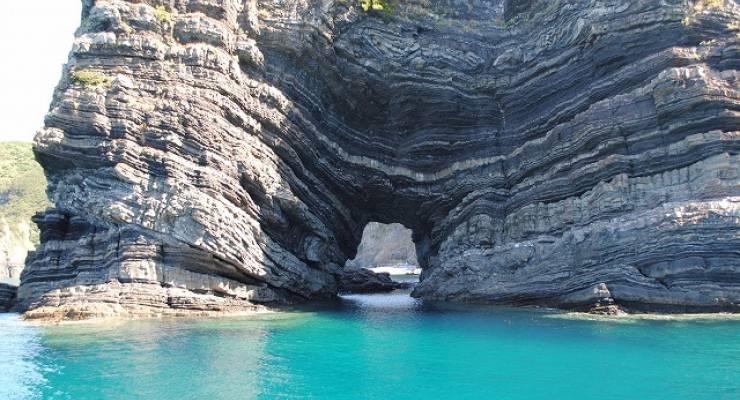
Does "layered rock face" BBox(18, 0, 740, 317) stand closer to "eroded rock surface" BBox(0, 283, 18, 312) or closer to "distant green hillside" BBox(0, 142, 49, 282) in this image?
"eroded rock surface" BBox(0, 283, 18, 312)

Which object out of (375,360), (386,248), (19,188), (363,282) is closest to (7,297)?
(375,360)

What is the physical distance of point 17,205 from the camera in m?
116

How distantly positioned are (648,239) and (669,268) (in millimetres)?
1738

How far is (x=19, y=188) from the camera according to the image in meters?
119

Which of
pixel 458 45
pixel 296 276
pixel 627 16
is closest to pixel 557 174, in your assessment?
pixel 627 16

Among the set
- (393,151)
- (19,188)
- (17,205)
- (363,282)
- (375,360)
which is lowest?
(375,360)

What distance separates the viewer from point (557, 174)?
3384cm

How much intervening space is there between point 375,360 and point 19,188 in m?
128

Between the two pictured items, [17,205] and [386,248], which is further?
[17,205]

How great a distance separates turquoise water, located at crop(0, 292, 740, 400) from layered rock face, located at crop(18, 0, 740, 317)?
4.20m

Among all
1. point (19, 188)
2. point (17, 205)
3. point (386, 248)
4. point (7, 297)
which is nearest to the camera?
point (7, 297)

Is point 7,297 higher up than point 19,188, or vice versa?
point 19,188

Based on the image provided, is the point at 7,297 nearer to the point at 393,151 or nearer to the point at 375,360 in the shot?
the point at 375,360

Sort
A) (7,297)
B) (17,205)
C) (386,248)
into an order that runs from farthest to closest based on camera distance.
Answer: (17,205)
(386,248)
(7,297)
